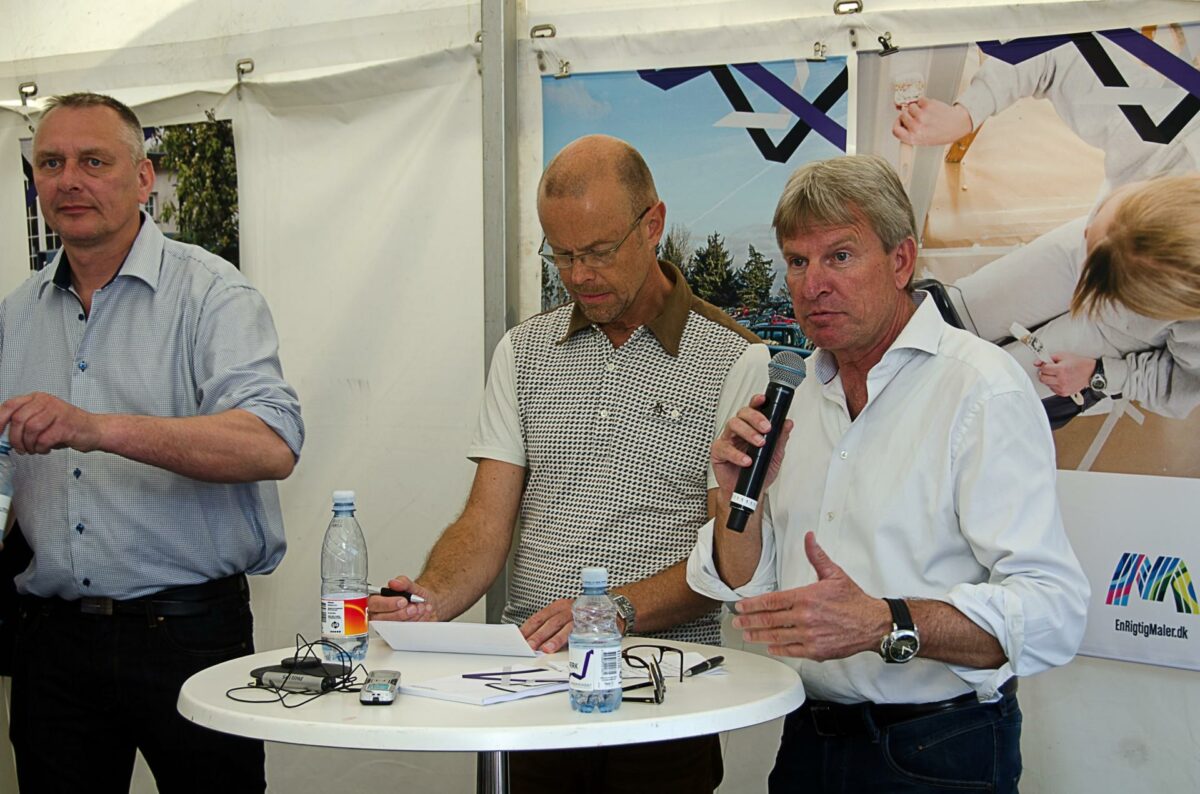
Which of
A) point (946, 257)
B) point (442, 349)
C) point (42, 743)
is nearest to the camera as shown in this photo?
point (42, 743)

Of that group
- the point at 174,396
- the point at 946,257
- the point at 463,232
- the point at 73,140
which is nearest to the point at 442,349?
the point at 463,232

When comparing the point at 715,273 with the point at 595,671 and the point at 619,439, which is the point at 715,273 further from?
the point at 595,671

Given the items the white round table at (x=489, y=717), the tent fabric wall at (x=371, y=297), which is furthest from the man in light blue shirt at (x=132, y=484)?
the tent fabric wall at (x=371, y=297)

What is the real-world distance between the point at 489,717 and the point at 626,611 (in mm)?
720

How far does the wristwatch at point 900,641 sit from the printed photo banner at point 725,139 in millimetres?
1422

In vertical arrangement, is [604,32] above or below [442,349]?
above

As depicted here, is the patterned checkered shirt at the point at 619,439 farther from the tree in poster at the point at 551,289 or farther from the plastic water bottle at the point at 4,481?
the plastic water bottle at the point at 4,481

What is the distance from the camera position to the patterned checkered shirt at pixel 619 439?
8.35ft

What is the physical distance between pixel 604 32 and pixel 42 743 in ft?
7.31

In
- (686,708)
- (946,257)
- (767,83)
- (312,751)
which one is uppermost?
(767,83)

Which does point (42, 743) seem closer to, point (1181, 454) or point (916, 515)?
point (916, 515)

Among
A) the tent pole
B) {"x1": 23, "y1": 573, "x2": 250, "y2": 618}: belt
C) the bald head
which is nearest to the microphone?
the bald head

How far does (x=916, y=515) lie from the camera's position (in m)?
1.94

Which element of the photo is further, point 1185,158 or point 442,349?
point 442,349
